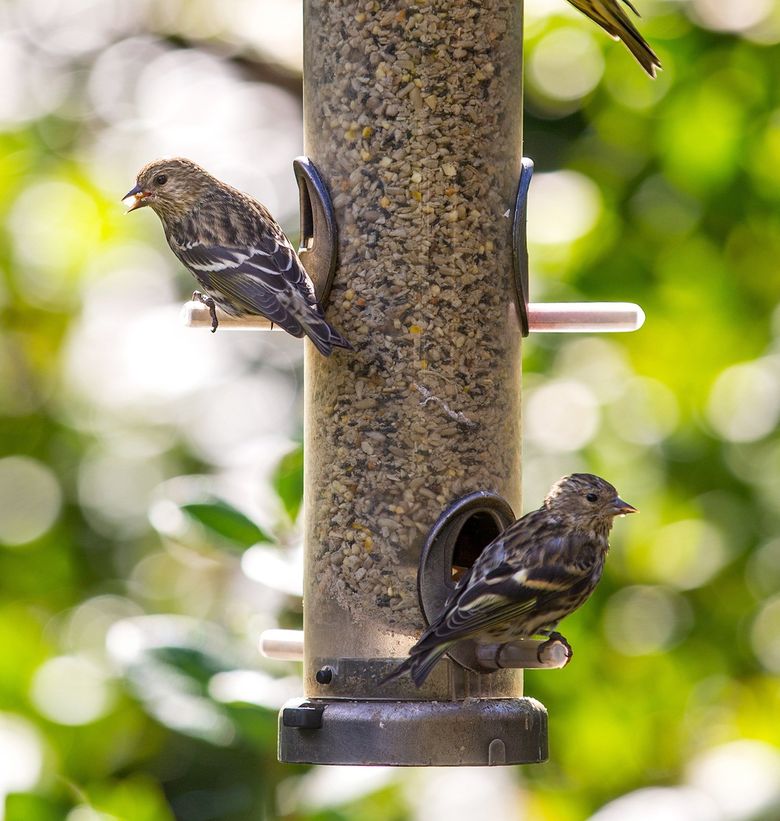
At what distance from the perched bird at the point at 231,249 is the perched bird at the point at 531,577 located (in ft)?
2.53

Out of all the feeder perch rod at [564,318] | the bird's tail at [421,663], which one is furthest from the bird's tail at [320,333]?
the bird's tail at [421,663]

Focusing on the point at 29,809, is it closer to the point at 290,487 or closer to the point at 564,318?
the point at 290,487

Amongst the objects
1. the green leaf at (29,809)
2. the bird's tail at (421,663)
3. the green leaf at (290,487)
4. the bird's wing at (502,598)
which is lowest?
the green leaf at (29,809)

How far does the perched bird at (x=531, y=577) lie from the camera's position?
4.94m

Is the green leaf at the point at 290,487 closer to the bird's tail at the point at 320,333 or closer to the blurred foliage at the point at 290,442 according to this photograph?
the blurred foliage at the point at 290,442

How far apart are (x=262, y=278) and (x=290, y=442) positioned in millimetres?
1298

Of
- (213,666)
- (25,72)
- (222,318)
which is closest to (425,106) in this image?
(222,318)

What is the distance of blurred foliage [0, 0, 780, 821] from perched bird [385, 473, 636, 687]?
884mm

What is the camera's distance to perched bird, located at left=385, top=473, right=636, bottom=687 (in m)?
4.94

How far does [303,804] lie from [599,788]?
6.59 ft

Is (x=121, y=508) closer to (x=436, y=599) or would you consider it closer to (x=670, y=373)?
(x=670, y=373)

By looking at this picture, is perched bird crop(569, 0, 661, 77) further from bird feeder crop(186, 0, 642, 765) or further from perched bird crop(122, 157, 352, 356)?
perched bird crop(122, 157, 352, 356)

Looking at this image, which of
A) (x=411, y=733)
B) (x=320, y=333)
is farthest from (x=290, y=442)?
(x=411, y=733)

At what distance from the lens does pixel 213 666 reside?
6180 millimetres
